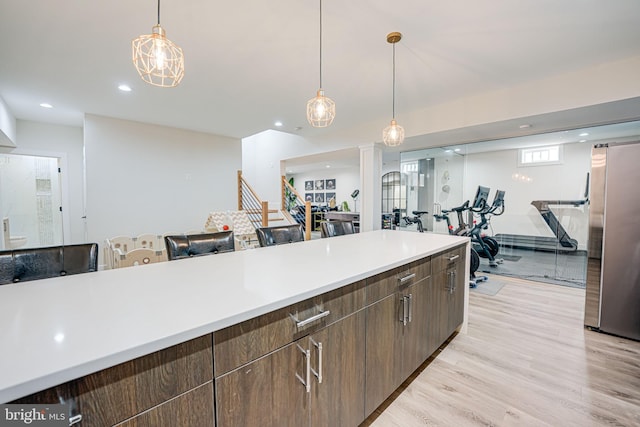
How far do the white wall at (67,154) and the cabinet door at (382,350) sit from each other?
6.55 meters

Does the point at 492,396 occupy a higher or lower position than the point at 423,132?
lower

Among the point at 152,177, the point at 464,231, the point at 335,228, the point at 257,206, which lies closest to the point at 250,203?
the point at 257,206

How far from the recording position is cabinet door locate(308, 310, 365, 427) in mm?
1170

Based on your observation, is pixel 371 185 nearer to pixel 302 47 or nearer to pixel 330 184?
pixel 302 47

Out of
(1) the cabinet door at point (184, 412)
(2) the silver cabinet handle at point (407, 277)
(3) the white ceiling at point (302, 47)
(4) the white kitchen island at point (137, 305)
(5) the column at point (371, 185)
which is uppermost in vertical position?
(3) the white ceiling at point (302, 47)

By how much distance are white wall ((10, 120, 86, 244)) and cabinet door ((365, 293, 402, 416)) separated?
655 cm

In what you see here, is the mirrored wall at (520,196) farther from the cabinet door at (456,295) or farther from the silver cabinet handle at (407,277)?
the silver cabinet handle at (407,277)

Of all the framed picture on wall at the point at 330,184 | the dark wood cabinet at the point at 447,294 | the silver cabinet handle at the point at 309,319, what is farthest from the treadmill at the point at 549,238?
the framed picture on wall at the point at 330,184

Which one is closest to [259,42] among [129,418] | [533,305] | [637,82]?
[129,418]

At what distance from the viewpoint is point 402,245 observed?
86.8 inches

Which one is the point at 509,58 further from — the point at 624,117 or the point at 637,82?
the point at 624,117

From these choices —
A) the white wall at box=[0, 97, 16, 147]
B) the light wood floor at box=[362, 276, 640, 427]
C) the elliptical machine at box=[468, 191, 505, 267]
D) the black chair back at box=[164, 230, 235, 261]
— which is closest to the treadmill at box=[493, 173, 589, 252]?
the elliptical machine at box=[468, 191, 505, 267]

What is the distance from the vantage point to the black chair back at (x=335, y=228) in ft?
10.1

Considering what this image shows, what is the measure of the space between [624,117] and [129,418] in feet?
17.5
